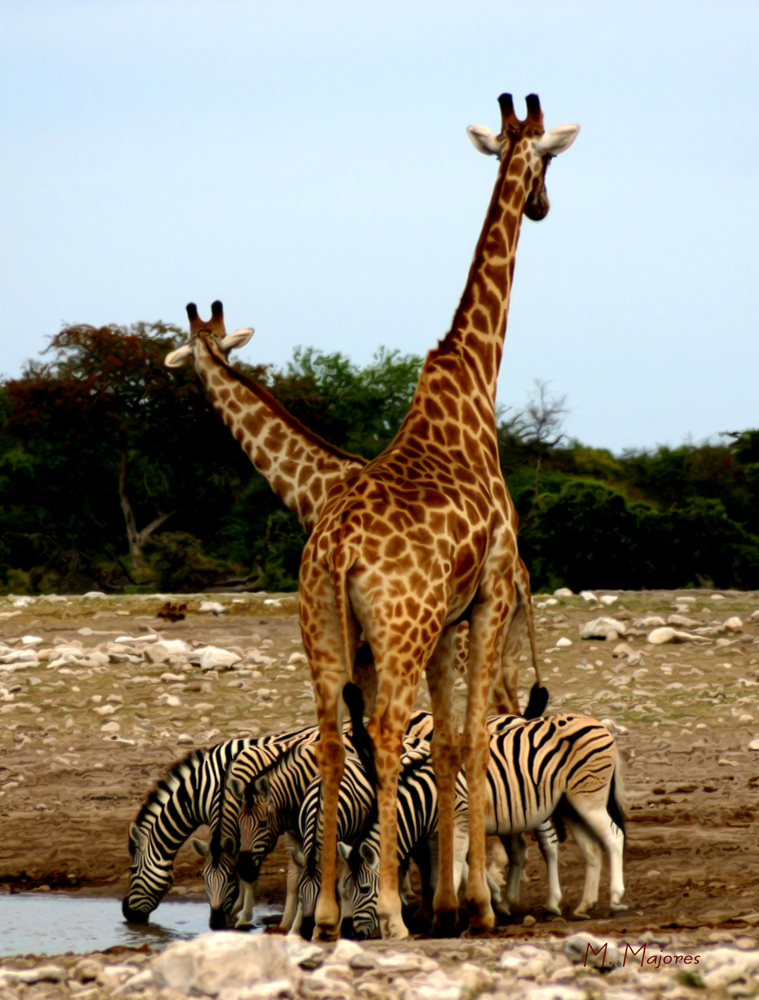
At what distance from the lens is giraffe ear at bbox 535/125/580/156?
23.9ft

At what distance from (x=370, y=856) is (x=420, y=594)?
1.41m

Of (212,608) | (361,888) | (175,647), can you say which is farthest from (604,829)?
(212,608)

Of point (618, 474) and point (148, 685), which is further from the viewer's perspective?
point (618, 474)

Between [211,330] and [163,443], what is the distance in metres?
20.6

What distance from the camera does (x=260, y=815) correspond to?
22.6 ft

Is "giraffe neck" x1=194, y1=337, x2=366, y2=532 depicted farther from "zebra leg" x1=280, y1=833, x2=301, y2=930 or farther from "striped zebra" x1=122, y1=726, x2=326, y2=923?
"zebra leg" x1=280, y1=833, x2=301, y2=930

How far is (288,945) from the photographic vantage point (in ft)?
15.2

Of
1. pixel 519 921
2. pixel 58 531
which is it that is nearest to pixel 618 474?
pixel 58 531

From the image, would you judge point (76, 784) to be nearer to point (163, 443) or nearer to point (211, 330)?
point (211, 330)

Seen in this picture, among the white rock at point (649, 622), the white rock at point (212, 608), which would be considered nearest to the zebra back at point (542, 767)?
the white rock at point (649, 622)

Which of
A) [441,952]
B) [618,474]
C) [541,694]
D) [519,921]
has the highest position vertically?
[618,474]

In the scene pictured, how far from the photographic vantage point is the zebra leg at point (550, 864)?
22.4 ft

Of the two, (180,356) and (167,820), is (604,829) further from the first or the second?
(180,356)

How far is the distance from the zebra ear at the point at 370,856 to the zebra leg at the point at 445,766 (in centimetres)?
33
